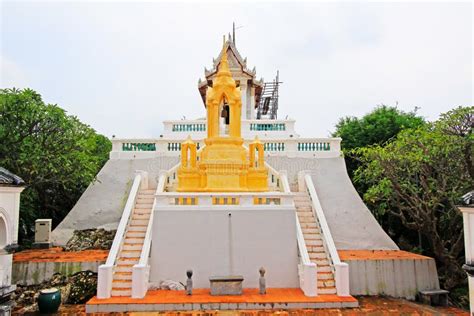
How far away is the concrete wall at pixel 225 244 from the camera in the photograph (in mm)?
9547

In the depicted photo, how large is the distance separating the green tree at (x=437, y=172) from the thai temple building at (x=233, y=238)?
1.38m

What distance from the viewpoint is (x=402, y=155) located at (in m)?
10.7

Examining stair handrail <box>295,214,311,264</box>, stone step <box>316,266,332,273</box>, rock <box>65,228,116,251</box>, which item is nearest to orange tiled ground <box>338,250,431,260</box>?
stone step <box>316,266,332,273</box>

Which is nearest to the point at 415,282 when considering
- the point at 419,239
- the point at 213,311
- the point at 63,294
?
the point at 419,239

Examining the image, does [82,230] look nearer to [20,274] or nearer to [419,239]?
[20,274]

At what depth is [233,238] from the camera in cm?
974

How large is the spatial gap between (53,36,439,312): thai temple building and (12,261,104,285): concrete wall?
1.22m

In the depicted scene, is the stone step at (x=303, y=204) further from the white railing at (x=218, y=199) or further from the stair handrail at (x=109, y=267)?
the stair handrail at (x=109, y=267)

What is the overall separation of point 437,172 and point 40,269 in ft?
37.6

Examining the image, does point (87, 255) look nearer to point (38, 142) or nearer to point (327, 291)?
point (38, 142)

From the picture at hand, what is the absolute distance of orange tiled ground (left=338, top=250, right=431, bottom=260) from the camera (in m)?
10.2

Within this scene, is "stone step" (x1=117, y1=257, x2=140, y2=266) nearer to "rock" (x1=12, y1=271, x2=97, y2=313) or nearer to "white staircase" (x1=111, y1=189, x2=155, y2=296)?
"white staircase" (x1=111, y1=189, x2=155, y2=296)

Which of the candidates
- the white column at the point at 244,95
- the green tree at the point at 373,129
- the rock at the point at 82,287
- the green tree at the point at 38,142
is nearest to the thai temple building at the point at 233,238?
the rock at the point at 82,287

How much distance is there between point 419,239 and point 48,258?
1252 centimetres
